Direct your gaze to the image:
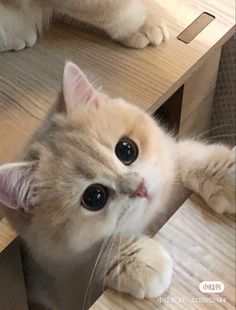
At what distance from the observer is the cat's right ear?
0.74 m

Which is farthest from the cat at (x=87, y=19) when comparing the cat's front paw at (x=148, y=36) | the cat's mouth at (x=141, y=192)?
the cat's mouth at (x=141, y=192)

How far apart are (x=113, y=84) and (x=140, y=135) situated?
0.21m

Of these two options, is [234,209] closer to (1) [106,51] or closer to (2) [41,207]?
(2) [41,207]

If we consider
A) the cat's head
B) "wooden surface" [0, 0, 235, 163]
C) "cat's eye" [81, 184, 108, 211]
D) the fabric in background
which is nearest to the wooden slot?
"wooden surface" [0, 0, 235, 163]

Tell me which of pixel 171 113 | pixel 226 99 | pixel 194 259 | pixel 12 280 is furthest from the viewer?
pixel 226 99

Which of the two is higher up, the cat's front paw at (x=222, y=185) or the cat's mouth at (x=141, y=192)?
the cat's front paw at (x=222, y=185)

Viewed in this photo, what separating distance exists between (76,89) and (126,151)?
4.5 inches

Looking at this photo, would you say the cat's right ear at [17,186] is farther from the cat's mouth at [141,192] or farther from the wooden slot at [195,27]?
the wooden slot at [195,27]

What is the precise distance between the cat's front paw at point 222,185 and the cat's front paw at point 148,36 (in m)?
0.29

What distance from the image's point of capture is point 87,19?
1.05 meters

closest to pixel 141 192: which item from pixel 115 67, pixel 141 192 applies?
pixel 141 192

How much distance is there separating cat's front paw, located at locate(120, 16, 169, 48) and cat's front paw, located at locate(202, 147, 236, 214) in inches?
11.6

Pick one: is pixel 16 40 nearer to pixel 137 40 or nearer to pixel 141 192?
pixel 137 40

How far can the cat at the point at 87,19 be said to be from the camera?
1034 mm
